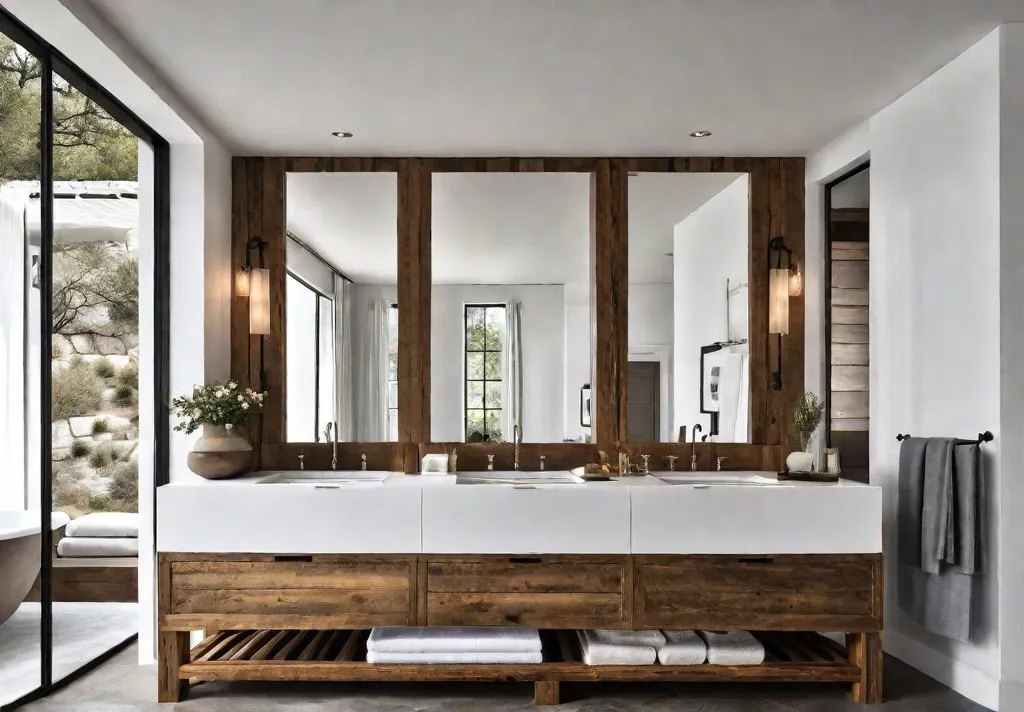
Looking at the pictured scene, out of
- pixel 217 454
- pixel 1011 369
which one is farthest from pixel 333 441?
pixel 1011 369

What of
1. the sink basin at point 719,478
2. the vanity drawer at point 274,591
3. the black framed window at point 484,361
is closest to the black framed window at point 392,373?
the black framed window at point 484,361

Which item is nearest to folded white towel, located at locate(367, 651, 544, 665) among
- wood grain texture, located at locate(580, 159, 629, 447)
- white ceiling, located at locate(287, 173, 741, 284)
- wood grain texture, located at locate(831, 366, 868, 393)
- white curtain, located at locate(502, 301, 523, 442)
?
wood grain texture, located at locate(580, 159, 629, 447)

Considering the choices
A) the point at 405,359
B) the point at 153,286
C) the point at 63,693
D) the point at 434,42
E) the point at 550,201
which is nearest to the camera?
the point at 434,42

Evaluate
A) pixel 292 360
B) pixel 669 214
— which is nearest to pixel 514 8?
pixel 669 214

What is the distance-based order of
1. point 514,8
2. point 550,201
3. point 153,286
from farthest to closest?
point 550,201
point 153,286
point 514,8

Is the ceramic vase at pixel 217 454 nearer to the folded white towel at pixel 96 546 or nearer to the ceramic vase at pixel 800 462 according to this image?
the folded white towel at pixel 96 546

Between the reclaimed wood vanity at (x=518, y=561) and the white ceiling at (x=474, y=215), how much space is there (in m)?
1.42

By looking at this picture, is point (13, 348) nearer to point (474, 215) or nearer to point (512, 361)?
point (474, 215)

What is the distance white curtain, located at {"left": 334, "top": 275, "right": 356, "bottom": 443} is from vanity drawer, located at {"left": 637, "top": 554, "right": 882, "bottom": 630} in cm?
182

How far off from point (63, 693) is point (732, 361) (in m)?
3.40

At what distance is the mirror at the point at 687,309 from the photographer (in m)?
4.35

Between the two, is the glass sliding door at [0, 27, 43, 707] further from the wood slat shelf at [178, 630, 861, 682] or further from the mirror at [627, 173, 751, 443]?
the mirror at [627, 173, 751, 443]

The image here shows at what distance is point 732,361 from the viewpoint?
14.5 ft

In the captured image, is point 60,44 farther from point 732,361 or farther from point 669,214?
point 732,361
